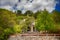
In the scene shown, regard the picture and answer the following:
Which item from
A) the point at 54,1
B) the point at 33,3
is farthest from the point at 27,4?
the point at 54,1

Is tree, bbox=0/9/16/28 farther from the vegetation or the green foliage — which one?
the green foliage

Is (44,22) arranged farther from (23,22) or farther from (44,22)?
(23,22)

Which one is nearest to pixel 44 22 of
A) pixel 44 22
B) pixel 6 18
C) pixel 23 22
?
pixel 44 22

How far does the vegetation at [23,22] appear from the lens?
7.12 meters

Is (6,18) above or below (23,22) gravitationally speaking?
above

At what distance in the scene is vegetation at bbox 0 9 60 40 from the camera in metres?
7.12

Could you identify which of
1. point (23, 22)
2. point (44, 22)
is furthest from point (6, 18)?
point (44, 22)

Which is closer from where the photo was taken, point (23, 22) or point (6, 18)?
point (6, 18)

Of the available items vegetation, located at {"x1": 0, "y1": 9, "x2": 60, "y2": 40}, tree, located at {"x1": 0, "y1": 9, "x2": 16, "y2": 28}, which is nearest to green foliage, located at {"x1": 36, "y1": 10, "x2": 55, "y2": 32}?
vegetation, located at {"x1": 0, "y1": 9, "x2": 60, "y2": 40}

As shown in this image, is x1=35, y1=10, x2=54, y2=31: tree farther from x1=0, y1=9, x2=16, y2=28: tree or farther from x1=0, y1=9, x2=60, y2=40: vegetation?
x1=0, y1=9, x2=16, y2=28: tree

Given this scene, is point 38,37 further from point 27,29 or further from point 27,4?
point 27,4

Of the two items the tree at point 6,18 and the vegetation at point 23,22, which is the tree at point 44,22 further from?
the tree at point 6,18

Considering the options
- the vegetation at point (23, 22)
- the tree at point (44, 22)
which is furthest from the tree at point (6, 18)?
the tree at point (44, 22)

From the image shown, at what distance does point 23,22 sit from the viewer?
7.23 metres
